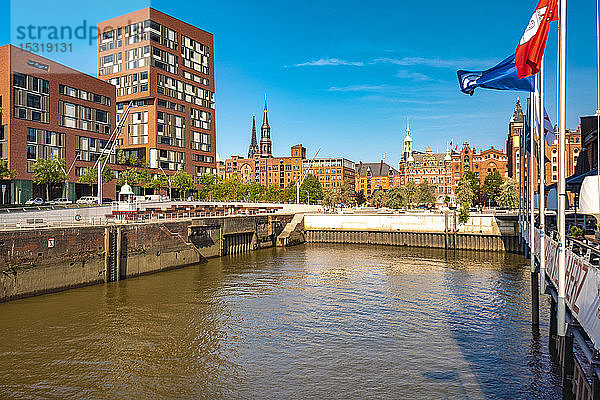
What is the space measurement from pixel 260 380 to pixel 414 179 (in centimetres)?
17729

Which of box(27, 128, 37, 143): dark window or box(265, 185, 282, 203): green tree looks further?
box(265, 185, 282, 203): green tree

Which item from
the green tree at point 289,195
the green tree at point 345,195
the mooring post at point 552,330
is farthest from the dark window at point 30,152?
the green tree at point 345,195

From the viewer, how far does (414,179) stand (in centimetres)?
18912

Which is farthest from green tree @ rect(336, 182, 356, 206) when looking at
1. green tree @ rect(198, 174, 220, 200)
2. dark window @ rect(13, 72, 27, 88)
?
dark window @ rect(13, 72, 27, 88)

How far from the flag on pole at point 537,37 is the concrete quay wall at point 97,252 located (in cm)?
3219

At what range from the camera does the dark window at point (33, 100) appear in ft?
238

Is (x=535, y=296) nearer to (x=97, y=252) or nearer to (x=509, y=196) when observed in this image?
(x=97, y=252)

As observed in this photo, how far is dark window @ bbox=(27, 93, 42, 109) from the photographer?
72.4 metres

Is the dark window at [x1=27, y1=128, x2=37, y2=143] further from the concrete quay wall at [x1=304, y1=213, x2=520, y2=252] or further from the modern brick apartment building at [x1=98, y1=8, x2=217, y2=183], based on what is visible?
the concrete quay wall at [x1=304, y1=213, x2=520, y2=252]

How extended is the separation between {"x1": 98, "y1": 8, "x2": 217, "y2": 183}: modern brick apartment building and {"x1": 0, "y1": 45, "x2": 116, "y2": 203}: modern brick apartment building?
341 inches

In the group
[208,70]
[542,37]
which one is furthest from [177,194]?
[542,37]

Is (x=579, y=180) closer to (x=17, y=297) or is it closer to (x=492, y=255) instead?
(x=492, y=255)

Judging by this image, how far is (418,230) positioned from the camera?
7181cm

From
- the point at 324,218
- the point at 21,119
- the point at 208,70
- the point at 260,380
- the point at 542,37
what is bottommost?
the point at 260,380
